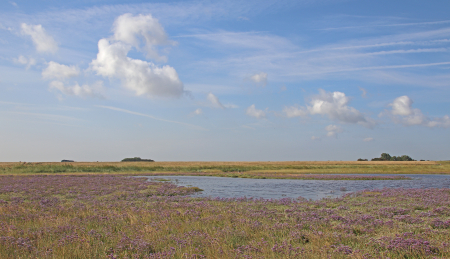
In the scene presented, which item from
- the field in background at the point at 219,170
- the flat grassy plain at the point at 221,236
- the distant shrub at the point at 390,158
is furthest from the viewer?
the distant shrub at the point at 390,158

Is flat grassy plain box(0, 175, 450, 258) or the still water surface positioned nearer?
flat grassy plain box(0, 175, 450, 258)

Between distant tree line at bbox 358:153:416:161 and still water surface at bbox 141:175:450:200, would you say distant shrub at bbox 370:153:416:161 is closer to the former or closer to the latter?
distant tree line at bbox 358:153:416:161

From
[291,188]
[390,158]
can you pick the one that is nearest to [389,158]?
[390,158]

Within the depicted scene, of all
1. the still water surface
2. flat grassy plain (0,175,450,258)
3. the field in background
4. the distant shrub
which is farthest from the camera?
the distant shrub

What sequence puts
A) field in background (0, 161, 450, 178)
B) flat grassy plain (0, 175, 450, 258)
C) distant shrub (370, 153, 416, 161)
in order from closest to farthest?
flat grassy plain (0, 175, 450, 258) → field in background (0, 161, 450, 178) → distant shrub (370, 153, 416, 161)

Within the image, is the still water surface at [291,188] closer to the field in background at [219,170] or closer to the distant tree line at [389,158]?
the field in background at [219,170]

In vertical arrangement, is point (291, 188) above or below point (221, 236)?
below

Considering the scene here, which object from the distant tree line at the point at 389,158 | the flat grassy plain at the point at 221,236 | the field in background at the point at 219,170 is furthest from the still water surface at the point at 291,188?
the distant tree line at the point at 389,158

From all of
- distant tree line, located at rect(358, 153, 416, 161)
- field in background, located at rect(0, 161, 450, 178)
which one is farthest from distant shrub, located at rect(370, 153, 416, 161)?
field in background, located at rect(0, 161, 450, 178)

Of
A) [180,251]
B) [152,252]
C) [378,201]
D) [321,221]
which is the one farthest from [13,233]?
[378,201]

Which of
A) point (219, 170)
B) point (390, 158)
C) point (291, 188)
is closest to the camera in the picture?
point (291, 188)

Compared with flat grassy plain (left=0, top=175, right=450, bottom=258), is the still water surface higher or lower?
lower

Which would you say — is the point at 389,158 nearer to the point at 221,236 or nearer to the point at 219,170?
the point at 219,170

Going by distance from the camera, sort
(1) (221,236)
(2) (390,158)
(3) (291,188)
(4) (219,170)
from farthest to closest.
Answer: (2) (390,158), (4) (219,170), (3) (291,188), (1) (221,236)
